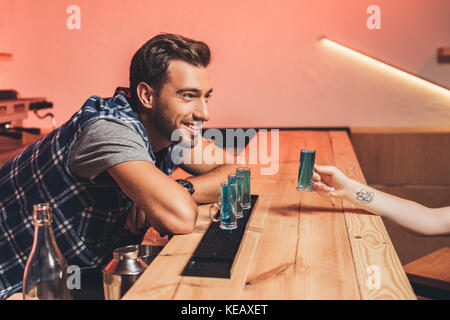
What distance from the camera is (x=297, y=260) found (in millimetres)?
1083

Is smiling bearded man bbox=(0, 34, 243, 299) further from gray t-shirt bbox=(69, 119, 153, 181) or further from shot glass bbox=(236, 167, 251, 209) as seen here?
shot glass bbox=(236, 167, 251, 209)

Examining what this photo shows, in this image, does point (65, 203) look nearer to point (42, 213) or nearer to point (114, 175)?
point (114, 175)

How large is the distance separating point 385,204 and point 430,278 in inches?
17.9

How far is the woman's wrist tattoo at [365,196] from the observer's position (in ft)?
4.83

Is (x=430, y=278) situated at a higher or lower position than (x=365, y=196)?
lower

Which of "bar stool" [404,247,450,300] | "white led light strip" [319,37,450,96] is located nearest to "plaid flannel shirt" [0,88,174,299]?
"bar stool" [404,247,450,300]

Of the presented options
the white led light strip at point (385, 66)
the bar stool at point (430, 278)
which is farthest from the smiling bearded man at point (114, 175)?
the white led light strip at point (385, 66)

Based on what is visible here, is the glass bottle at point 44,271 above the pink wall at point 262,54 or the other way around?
the other way around

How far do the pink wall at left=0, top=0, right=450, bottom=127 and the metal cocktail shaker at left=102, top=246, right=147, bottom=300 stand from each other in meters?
2.69

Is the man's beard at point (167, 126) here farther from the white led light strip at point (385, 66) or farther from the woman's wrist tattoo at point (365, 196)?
the white led light strip at point (385, 66)

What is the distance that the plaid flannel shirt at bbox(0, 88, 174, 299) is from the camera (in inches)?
55.3

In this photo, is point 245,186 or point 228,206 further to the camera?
point 245,186

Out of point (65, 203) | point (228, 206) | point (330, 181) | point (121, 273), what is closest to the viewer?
point (121, 273)

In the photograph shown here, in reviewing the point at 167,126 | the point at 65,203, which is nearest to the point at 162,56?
the point at 167,126
